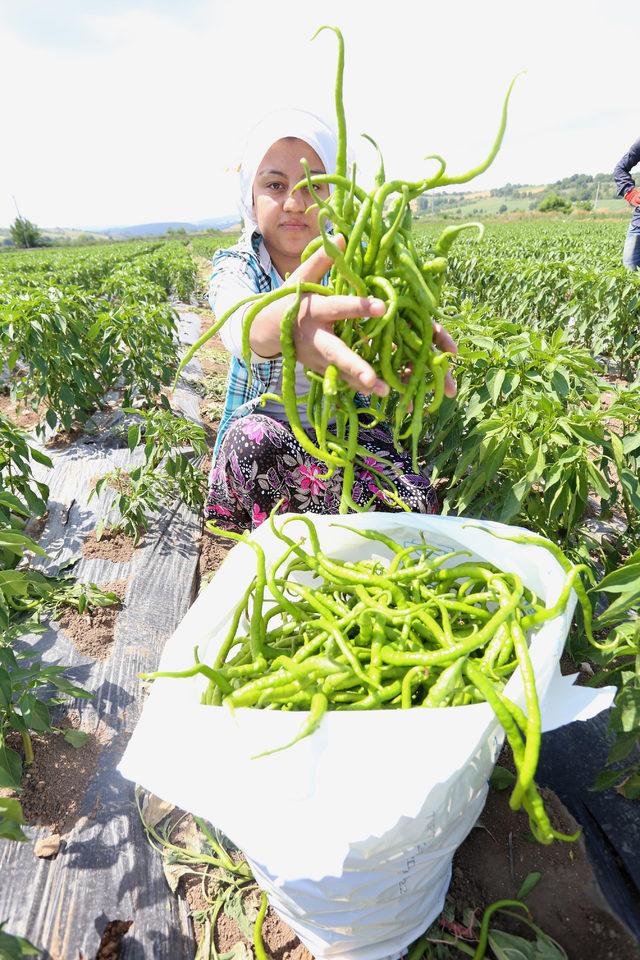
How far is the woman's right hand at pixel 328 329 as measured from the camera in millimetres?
1241

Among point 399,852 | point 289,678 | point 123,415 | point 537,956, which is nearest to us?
point 399,852

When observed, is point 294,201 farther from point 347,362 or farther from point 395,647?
point 395,647

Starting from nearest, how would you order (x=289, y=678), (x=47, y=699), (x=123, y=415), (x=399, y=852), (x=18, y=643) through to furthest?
1. (x=399, y=852)
2. (x=289, y=678)
3. (x=47, y=699)
4. (x=18, y=643)
5. (x=123, y=415)

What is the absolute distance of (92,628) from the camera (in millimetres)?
2607

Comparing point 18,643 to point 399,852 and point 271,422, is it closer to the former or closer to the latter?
point 271,422

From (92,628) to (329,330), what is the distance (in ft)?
6.70

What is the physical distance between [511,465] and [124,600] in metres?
2.05

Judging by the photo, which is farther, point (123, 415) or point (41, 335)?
point (123, 415)

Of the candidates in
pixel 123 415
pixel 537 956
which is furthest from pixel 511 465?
pixel 123 415

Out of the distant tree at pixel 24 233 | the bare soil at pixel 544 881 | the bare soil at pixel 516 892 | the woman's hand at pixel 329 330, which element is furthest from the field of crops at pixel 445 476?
the distant tree at pixel 24 233

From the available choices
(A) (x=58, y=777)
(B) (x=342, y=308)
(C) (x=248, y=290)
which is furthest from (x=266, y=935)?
(C) (x=248, y=290)

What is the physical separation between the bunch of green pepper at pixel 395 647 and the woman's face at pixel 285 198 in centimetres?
153

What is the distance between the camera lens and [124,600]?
110 inches

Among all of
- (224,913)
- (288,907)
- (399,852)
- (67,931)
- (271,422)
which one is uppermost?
(271,422)
